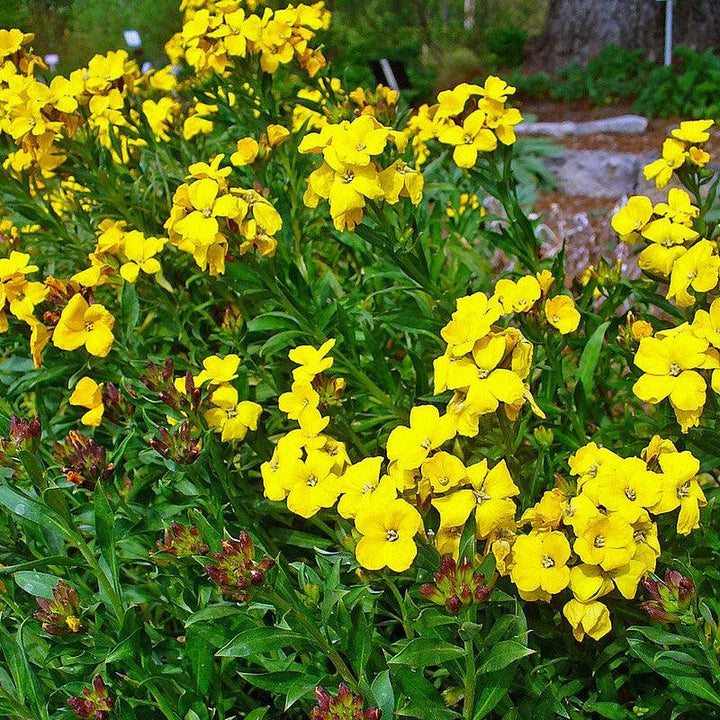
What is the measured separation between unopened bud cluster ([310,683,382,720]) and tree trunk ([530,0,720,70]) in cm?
855

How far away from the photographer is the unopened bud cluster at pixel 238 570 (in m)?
1.30

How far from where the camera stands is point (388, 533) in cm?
129

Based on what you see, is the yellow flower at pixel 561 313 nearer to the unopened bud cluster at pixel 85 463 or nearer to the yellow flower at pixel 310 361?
the yellow flower at pixel 310 361

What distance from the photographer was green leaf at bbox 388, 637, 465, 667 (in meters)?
1.33

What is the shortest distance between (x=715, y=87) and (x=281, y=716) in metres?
7.31

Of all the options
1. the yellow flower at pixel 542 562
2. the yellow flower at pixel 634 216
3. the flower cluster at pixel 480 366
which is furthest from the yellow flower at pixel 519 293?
the yellow flower at pixel 542 562

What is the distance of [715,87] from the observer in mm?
7523

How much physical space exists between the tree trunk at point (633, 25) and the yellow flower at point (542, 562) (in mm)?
8347

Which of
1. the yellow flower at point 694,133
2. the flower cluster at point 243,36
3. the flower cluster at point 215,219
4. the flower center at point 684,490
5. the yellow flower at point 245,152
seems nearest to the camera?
the flower center at point 684,490

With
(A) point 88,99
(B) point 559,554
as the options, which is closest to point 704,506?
(B) point 559,554

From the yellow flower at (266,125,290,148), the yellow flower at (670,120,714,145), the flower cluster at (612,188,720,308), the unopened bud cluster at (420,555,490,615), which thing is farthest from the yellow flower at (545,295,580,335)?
the yellow flower at (266,125,290,148)

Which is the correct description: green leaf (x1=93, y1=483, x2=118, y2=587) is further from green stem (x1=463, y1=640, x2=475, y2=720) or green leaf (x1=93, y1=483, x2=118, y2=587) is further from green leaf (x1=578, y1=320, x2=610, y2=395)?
green leaf (x1=578, y1=320, x2=610, y2=395)

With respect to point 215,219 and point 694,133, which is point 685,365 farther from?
point 215,219

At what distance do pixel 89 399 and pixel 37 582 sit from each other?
15.6 inches
